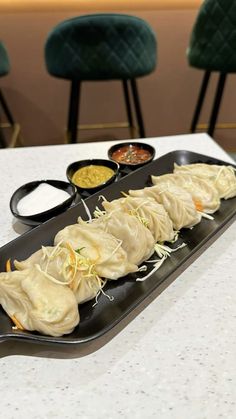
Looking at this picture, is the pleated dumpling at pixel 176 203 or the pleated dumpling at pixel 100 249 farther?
the pleated dumpling at pixel 176 203

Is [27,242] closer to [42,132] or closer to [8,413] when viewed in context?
[8,413]

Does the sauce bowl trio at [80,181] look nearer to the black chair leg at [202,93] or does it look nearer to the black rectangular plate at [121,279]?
the black rectangular plate at [121,279]

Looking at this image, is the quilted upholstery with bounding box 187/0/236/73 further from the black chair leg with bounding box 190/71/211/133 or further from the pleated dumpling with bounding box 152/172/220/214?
the pleated dumpling with bounding box 152/172/220/214

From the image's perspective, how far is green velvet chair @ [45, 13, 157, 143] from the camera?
2385 mm

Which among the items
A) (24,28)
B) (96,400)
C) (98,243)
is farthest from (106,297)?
(24,28)

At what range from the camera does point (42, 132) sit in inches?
146

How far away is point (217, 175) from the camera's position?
4.19 feet

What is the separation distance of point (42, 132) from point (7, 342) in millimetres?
3087

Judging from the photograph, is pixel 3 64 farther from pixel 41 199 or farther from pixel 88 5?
pixel 41 199

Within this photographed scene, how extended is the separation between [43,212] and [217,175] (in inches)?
20.6

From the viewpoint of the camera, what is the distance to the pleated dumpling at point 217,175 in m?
1.25

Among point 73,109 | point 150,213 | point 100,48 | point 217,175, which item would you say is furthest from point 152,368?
point 73,109

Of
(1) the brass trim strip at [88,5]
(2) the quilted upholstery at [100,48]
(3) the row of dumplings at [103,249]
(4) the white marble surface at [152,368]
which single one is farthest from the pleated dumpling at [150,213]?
(1) the brass trim strip at [88,5]

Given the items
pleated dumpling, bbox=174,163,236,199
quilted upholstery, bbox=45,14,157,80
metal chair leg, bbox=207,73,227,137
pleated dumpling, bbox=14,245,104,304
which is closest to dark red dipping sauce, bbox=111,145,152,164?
pleated dumpling, bbox=174,163,236,199
